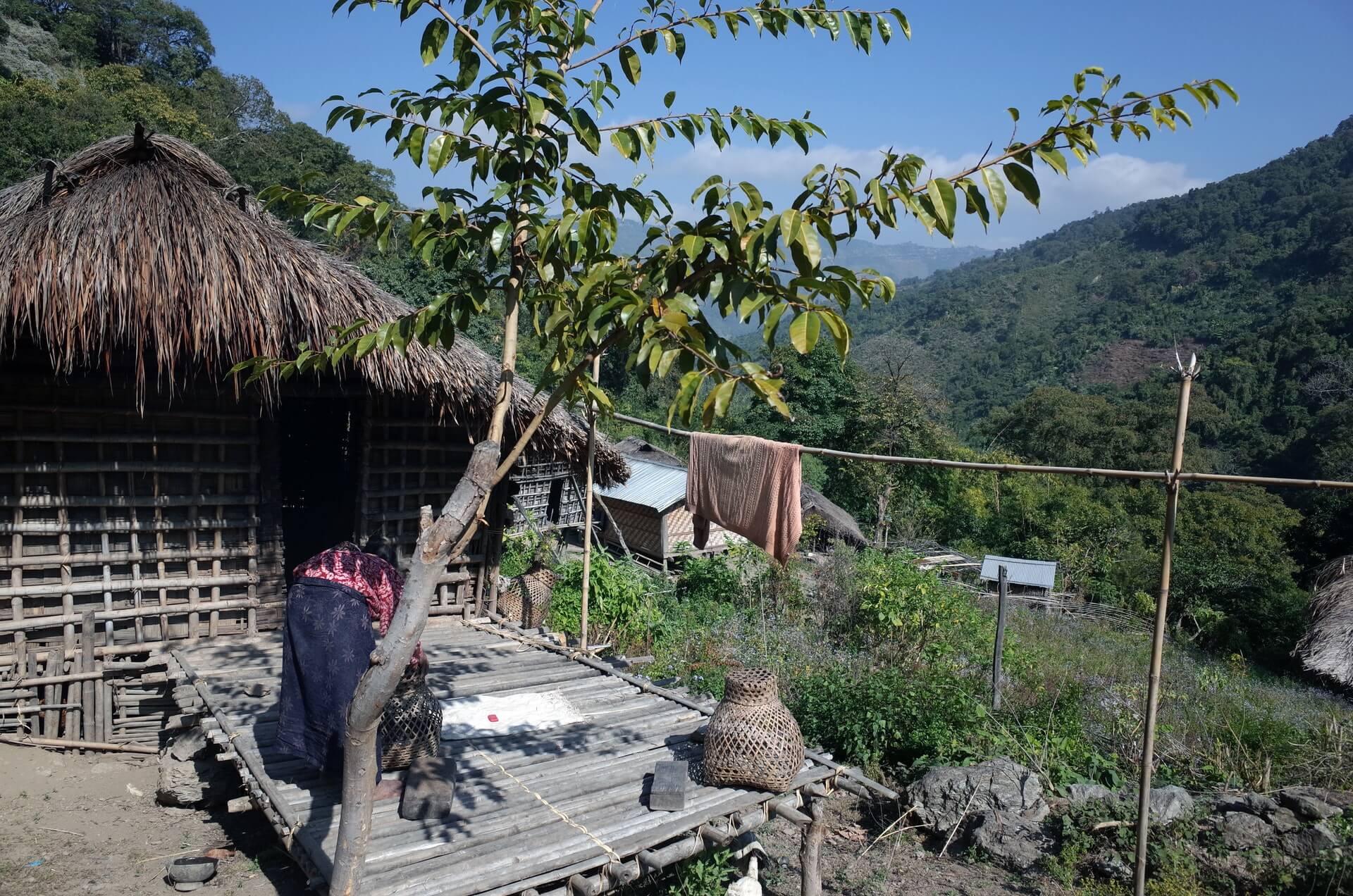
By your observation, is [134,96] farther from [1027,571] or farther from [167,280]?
[1027,571]

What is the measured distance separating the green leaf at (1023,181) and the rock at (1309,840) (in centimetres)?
434

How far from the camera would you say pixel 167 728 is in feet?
17.1

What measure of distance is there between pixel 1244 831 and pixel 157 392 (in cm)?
707

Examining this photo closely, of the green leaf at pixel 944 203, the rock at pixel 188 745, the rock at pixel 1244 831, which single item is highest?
the green leaf at pixel 944 203

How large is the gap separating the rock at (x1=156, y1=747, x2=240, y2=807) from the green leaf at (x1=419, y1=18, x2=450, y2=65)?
15.3ft

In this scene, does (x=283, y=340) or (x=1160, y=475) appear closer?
(x=1160, y=475)

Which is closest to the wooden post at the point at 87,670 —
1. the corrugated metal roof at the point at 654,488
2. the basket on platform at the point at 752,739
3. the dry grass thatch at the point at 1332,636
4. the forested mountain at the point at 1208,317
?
the basket on platform at the point at 752,739

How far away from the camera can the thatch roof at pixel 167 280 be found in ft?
16.9

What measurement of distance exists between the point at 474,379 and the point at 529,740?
117 inches

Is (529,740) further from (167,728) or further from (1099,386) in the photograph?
(1099,386)

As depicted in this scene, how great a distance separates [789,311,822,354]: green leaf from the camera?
5.53 ft

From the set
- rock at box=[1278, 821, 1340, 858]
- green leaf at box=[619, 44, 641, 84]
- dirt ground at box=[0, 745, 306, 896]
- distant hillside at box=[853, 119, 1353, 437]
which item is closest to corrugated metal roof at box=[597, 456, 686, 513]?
dirt ground at box=[0, 745, 306, 896]

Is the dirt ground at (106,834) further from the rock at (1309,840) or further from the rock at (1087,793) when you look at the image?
the rock at (1309,840)

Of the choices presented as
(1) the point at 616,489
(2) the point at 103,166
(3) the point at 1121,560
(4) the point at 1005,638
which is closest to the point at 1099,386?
(3) the point at 1121,560
